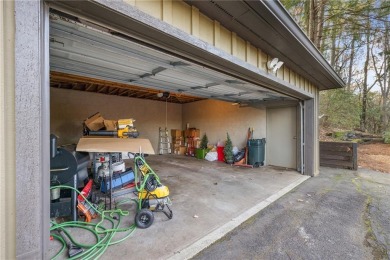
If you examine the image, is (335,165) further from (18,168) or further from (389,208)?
(18,168)

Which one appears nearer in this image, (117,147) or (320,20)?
(117,147)

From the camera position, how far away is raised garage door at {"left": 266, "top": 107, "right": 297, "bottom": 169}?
5.93 meters

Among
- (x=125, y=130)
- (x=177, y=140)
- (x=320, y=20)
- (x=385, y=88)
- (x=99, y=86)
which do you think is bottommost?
(x=177, y=140)

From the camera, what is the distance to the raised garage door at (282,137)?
5926 mm

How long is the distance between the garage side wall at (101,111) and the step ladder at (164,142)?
8.2 inches

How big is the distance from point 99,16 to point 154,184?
2.08 m

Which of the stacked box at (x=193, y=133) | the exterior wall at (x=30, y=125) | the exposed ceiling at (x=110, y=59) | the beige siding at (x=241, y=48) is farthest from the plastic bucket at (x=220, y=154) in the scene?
the exterior wall at (x=30, y=125)

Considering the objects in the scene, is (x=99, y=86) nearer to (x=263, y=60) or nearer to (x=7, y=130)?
(x=263, y=60)

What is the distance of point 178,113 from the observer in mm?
10477

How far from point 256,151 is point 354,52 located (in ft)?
30.9

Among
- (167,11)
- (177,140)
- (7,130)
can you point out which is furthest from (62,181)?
(177,140)

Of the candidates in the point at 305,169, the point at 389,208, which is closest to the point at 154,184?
the point at 389,208

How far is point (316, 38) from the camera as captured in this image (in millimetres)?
7105

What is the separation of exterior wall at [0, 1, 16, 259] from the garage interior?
44 centimetres
